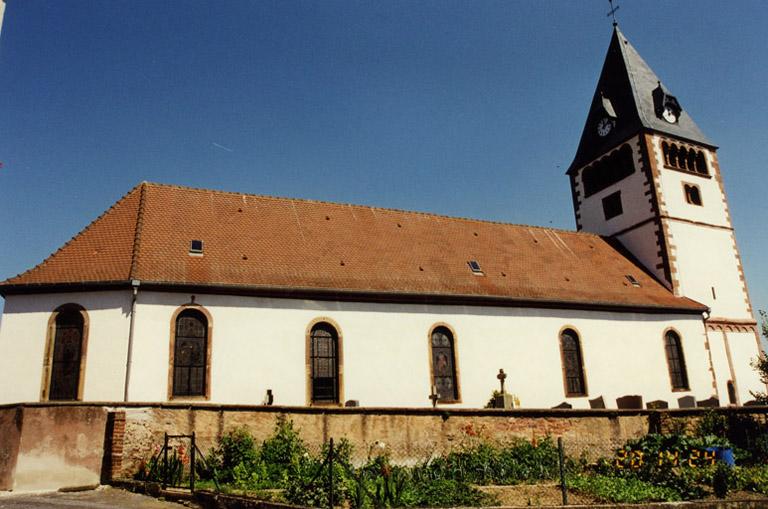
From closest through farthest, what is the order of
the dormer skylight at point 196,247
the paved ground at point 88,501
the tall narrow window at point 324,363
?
1. the paved ground at point 88,501
2. the tall narrow window at point 324,363
3. the dormer skylight at point 196,247

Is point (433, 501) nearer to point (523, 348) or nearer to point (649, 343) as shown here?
point (523, 348)

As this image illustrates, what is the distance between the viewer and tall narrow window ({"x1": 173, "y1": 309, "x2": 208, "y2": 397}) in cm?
1641

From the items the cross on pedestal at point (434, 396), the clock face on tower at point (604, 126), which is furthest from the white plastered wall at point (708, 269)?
the cross on pedestal at point (434, 396)

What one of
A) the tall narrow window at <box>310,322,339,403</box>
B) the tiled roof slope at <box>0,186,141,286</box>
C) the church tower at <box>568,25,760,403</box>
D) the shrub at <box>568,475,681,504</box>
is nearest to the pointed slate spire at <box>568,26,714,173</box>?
the church tower at <box>568,25,760,403</box>

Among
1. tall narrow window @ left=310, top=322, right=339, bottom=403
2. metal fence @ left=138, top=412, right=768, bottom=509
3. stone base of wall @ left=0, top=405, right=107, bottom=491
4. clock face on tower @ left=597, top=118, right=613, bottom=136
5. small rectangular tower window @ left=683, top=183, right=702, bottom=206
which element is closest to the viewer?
metal fence @ left=138, top=412, right=768, bottom=509

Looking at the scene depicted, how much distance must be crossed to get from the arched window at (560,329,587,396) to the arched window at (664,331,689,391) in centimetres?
455

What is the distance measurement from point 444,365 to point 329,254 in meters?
5.34

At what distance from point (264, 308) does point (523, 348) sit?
29.9 feet

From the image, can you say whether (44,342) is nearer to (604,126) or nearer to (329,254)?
(329,254)

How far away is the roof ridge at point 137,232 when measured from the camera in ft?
54.8

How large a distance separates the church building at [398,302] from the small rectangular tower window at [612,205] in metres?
0.08

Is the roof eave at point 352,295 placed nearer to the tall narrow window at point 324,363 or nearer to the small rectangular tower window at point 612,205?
the tall narrow window at point 324,363

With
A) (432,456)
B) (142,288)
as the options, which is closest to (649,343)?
(432,456)

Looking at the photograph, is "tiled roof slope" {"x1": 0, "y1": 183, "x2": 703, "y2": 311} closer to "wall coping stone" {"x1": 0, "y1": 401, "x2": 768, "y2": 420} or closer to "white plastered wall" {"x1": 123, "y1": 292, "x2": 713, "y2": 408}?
"white plastered wall" {"x1": 123, "y1": 292, "x2": 713, "y2": 408}
